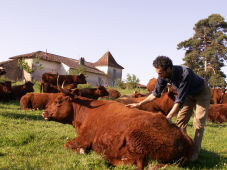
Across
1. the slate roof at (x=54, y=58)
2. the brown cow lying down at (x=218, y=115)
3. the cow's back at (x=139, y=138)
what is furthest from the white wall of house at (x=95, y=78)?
the cow's back at (x=139, y=138)

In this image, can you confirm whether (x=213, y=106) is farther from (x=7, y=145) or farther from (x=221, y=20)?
(x=221, y=20)

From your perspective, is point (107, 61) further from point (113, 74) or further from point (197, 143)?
point (197, 143)

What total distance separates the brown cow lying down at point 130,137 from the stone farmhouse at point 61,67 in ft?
135

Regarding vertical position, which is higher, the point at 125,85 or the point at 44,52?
the point at 44,52

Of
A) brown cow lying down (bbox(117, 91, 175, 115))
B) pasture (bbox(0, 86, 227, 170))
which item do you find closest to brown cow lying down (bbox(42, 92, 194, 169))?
pasture (bbox(0, 86, 227, 170))

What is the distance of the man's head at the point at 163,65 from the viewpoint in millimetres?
6316

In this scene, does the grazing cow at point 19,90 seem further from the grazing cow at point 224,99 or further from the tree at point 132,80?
the tree at point 132,80

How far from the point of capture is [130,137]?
229 inches

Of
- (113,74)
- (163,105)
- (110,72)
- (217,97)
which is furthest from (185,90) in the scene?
(113,74)

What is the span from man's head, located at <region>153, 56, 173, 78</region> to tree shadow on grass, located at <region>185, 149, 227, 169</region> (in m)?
1.84

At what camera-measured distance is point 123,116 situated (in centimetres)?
648

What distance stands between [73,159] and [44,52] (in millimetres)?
63574

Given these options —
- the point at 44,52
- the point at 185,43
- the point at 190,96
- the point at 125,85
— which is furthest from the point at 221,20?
the point at 190,96

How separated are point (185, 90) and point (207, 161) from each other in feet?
5.19
